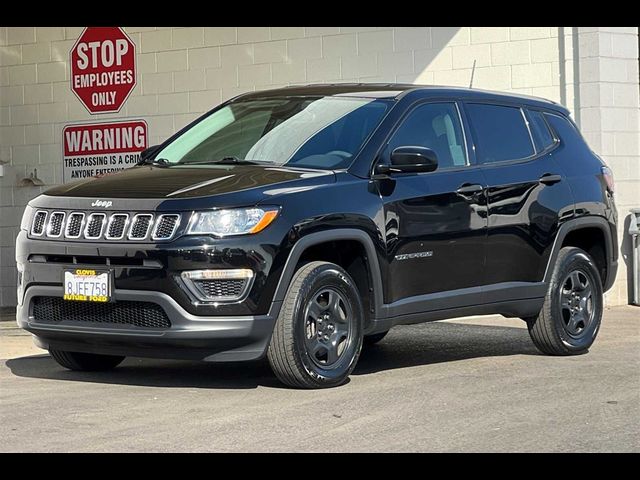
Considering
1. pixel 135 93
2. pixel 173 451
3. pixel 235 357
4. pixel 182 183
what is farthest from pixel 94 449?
pixel 135 93

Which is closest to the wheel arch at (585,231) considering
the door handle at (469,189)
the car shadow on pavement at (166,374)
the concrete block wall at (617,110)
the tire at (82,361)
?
the door handle at (469,189)

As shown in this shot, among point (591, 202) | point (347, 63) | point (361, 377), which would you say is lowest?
point (361, 377)

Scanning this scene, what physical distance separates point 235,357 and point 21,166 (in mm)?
9453

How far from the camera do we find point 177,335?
738cm

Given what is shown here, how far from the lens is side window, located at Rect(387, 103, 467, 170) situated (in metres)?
8.59

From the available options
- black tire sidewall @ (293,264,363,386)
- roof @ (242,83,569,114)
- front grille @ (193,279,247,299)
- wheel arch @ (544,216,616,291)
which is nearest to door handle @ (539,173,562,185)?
wheel arch @ (544,216,616,291)

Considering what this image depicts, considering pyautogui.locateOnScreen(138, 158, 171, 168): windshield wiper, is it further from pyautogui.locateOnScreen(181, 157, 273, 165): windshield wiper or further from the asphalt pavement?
the asphalt pavement

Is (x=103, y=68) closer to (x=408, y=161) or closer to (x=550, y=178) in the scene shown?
(x=550, y=178)

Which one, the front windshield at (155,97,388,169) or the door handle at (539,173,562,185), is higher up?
the front windshield at (155,97,388,169)

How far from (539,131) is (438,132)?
3.85 ft

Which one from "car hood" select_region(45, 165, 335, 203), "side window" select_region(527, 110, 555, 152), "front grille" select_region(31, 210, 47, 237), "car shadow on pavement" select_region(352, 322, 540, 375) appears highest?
"side window" select_region(527, 110, 555, 152)

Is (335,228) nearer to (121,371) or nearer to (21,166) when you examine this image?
(121,371)

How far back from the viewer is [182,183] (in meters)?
7.70

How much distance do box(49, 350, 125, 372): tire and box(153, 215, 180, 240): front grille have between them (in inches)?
61.6
